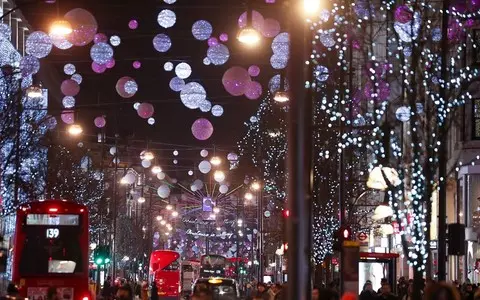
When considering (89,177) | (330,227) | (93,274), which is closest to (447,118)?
(330,227)

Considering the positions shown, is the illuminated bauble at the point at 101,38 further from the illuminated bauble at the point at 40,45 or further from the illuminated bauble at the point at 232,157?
the illuminated bauble at the point at 232,157

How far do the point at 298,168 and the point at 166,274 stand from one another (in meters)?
72.1

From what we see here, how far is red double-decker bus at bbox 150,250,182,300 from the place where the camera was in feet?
272

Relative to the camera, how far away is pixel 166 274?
278 ft

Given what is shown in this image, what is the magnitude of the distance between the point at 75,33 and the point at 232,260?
72913mm

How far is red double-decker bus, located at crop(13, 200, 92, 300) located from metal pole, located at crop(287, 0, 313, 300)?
18.5 m

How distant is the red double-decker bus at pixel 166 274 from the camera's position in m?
83.0

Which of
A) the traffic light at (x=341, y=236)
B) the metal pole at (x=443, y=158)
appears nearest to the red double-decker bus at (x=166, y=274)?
the traffic light at (x=341, y=236)

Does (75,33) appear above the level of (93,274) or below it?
above

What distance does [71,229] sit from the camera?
3167cm

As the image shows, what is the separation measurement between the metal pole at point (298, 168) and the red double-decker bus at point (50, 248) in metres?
18.5

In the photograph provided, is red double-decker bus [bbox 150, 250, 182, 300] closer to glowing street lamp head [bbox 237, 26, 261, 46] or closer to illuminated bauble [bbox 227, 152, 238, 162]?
illuminated bauble [bbox 227, 152, 238, 162]

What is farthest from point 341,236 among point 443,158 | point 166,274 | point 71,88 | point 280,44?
point 166,274

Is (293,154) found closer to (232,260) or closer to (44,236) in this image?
(44,236)
